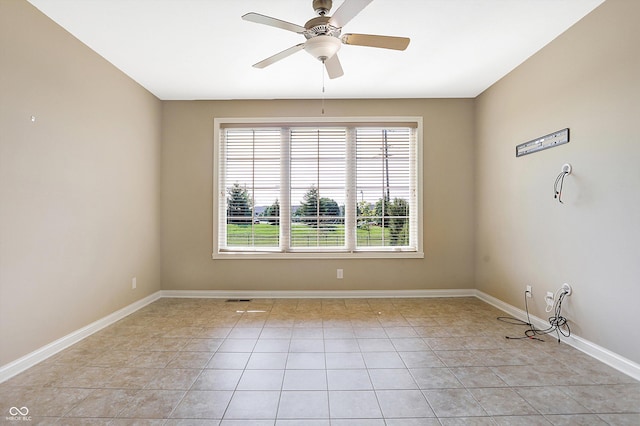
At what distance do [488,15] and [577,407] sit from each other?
2.80m

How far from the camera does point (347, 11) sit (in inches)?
74.9

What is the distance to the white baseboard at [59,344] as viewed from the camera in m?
2.17

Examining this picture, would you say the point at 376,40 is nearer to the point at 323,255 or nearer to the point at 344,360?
the point at 344,360

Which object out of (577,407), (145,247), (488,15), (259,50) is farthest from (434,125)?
(145,247)

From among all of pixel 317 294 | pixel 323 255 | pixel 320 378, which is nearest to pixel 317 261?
pixel 323 255

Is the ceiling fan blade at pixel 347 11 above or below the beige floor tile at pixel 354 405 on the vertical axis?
above

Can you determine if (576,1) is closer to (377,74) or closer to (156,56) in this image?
(377,74)

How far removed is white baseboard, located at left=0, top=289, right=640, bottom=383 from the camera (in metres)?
2.22

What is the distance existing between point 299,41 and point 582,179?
2.70 meters

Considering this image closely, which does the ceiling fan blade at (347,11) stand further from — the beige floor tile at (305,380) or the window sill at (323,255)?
the window sill at (323,255)

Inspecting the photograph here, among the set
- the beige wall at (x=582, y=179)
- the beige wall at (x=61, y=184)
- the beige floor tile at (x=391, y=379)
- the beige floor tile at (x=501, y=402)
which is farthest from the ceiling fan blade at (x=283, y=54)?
the beige floor tile at (x=501, y=402)

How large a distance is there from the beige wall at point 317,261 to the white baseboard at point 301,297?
0.36 feet

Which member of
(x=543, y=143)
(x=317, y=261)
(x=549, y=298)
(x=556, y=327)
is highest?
Answer: (x=543, y=143)

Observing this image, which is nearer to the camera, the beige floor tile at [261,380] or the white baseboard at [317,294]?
the beige floor tile at [261,380]
